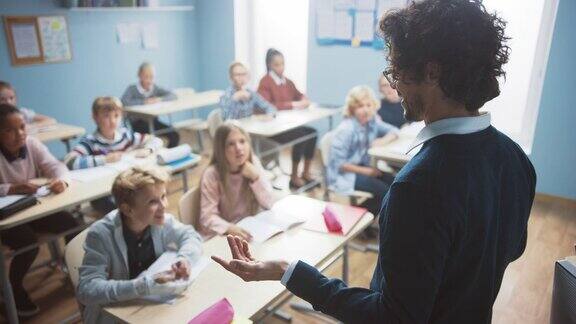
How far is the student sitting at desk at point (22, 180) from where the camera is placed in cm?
239

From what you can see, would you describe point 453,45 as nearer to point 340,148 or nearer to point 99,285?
point 99,285

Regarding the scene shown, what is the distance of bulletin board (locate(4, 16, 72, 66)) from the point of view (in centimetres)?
422

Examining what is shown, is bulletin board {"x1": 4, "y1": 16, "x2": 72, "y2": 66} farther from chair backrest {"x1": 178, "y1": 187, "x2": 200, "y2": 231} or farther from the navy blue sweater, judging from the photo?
the navy blue sweater

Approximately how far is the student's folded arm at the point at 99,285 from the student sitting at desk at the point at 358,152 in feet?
6.25

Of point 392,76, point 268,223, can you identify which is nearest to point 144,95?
point 268,223

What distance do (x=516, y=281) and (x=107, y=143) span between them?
115 inches

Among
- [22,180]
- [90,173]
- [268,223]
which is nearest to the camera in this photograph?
[268,223]

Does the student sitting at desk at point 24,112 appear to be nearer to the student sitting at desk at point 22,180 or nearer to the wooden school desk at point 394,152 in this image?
the student sitting at desk at point 22,180

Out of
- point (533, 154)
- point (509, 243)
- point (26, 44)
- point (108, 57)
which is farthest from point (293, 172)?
point (509, 243)

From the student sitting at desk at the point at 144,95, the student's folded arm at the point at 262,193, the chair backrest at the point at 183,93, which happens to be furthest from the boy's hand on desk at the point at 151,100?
the student's folded arm at the point at 262,193

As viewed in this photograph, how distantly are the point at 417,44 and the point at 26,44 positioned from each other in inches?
182

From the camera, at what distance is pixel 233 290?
1536mm

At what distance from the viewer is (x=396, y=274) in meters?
0.79

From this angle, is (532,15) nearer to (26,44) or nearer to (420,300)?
(420,300)
